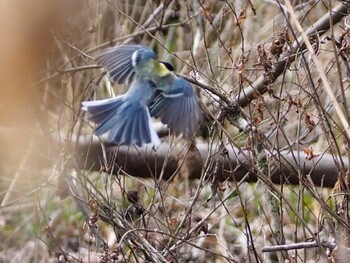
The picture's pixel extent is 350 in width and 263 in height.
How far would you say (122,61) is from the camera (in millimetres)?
2736

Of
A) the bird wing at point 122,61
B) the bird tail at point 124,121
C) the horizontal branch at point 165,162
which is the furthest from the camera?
the horizontal branch at point 165,162

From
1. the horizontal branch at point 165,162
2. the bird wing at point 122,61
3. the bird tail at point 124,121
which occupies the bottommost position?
the horizontal branch at point 165,162

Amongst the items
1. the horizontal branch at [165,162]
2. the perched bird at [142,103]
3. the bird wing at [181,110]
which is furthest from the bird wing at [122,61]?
the horizontal branch at [165,162]

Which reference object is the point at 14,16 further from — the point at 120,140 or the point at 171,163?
the point at 171,163

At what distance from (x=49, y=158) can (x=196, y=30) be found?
3.17 metres

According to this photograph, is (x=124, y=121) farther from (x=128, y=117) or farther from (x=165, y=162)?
(x=165, y=162)

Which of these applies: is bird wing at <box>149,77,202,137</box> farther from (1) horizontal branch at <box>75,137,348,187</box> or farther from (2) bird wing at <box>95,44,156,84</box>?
(1) horizontal branch at <box>75,137,348,187</box>

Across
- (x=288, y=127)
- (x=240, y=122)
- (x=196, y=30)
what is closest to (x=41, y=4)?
(x=240, y=122)

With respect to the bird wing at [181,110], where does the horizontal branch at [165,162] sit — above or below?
below

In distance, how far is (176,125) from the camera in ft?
8.51

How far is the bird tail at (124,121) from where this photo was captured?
2.54 metres

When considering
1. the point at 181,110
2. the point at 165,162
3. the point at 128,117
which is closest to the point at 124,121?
the point at 128,117

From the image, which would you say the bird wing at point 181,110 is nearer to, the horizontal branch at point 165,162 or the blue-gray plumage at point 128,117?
the blue-gray plumage at point 128,117

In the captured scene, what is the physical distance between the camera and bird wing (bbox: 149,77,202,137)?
2.59 m
